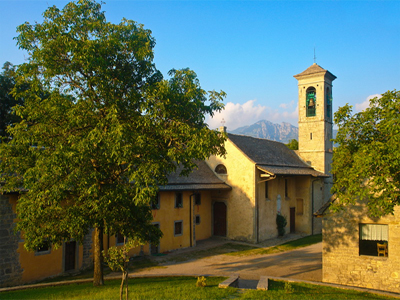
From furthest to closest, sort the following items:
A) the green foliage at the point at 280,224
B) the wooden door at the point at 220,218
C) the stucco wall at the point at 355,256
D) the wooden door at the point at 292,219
Answer: the wooden door at the point at 292,219 → the green foliage at the point at 280,224 → the wooden door at the point at 220,218 → the stucco wall at the point at 355,256

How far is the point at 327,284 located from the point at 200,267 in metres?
6.83

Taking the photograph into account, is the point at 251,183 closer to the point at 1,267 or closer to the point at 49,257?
the point at 49,257

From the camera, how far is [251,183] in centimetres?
2614

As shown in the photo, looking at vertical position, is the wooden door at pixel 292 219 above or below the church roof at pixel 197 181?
below

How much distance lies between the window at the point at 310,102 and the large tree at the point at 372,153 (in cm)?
2071

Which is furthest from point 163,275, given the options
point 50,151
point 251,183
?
point 251,183

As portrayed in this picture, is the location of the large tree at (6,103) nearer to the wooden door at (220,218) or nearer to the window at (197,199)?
the window at (197,199)

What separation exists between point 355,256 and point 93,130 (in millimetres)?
12038

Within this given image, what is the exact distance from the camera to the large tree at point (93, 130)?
10539mm

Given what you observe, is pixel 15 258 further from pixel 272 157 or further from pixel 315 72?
pixel 315 72

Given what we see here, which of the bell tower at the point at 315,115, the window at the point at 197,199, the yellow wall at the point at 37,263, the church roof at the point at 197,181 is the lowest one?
the yellow wall at the point at 37,263

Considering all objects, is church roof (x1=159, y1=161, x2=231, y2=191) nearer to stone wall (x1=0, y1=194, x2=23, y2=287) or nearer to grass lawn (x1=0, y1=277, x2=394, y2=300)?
stone wall (x1=0, y1=194, x2=23, y2=287)

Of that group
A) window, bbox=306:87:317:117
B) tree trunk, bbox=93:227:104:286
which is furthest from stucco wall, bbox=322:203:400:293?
window, bbox=306:87:317:117

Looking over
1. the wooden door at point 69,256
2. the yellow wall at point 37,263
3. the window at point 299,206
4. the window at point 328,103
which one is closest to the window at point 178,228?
the wooden door at point 69,256
